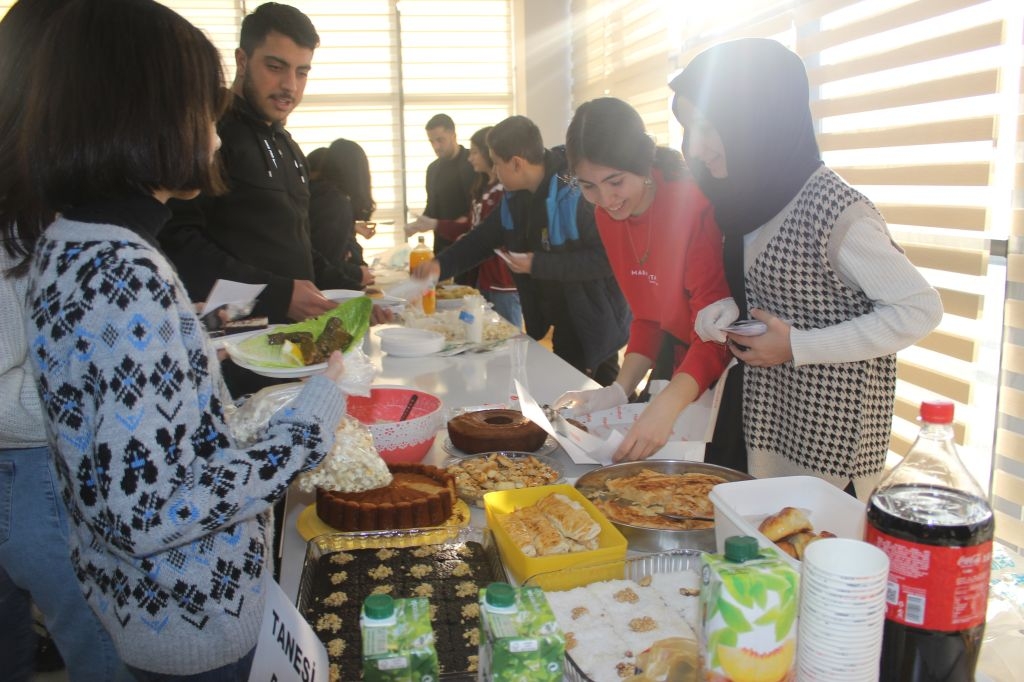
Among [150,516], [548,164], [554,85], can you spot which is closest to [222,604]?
[150,516]

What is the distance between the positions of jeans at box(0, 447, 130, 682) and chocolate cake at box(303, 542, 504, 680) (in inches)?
16.4

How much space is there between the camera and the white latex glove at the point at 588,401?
1869 mm

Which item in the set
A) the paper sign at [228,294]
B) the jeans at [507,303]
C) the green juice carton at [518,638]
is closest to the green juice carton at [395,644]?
the green juice carton at [518,638]

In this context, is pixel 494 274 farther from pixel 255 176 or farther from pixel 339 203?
pixel 255 176

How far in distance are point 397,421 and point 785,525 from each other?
97 cm

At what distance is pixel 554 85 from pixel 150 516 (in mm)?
6250

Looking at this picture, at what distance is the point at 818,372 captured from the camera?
1.60 metres

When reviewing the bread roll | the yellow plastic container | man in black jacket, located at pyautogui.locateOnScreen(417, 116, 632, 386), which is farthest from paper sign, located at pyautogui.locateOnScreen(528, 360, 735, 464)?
man in black jacket, located at pyautogui.locateOnScreen(417, 116, 632, 386)

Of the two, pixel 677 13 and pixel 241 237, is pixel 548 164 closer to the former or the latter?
pixel 241 237

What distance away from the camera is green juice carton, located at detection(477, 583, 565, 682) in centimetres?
66

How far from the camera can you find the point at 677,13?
4480mm

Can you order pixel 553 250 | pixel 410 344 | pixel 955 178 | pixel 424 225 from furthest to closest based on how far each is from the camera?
pixel 424 225 → pixel 553 250 → pixel 410 344 → pixel 955 178

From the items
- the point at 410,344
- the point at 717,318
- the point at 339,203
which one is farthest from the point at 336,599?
the point at 339,203

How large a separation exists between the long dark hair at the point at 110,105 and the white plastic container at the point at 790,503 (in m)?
0.80
